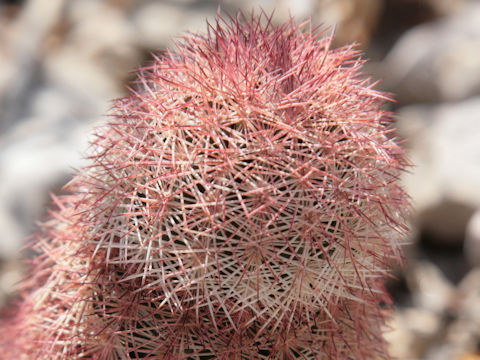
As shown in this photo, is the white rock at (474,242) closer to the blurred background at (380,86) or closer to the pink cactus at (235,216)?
the blurred background at (380,86)

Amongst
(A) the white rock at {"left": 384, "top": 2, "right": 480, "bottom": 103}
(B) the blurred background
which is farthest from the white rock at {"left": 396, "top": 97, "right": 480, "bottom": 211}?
(A) the white rock at {"left": 384, "top": 2, "right": 480, "bottom": 103}

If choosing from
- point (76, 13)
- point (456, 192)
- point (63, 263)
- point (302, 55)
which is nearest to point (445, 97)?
point (456, 192)

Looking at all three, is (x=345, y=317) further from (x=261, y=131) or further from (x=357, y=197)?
(x=261, y=131)

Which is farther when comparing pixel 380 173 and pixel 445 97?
pixel 445 97

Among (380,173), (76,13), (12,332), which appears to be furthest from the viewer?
(76,13)

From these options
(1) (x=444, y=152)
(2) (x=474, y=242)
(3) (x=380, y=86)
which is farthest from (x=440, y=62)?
(2) (x=474, y=242)

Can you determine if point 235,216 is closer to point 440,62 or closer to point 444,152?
point 444,152

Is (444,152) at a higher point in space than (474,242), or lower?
higher
